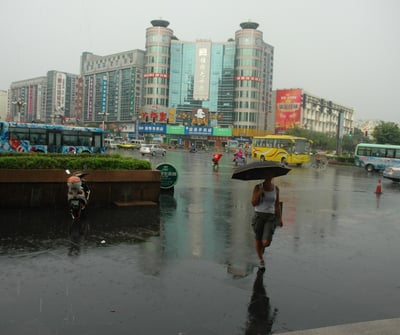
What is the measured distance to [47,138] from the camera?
30.5m

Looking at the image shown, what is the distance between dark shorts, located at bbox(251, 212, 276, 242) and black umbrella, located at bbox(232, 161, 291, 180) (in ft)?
2.05

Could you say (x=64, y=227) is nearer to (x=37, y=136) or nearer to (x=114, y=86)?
(x=37, y=136)

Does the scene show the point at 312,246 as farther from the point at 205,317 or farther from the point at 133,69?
the point at 133,69

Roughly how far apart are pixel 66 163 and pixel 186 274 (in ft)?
21.7

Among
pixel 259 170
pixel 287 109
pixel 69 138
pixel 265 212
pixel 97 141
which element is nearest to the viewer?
pixel 259 170

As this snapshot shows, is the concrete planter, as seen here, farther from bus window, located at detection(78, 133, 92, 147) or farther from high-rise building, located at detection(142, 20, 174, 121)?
high-rise building, located at detection(142, 20, 174, 121)

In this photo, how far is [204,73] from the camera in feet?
363

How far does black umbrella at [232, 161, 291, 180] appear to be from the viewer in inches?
255

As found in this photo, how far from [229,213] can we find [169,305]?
693 centimetres

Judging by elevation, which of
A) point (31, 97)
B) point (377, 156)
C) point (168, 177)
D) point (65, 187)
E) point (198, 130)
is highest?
point (31, 97)

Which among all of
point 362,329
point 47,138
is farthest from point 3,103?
point 362,329

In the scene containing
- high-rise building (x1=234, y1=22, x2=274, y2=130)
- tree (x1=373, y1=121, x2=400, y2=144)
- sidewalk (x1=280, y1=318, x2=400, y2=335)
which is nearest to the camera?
sidewalk (x1=280, y1=318, x2=400, y2=335)

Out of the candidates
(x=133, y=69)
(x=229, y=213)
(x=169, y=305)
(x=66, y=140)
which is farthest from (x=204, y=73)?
(x=169, y=305)

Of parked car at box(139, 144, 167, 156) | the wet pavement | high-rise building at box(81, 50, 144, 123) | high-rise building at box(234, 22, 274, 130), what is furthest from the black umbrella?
high-rise building at box(81, 50, 144, 123)
